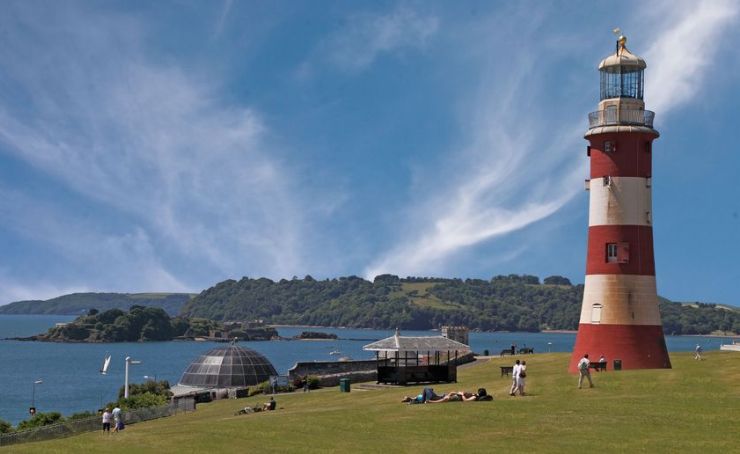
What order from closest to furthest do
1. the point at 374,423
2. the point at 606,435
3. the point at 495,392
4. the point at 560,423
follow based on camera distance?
the point at 606,435
the point at 560,423
the point at 374,423
the point at 495,392

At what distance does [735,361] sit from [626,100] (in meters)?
16.6

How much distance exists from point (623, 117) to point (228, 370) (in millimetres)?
41499

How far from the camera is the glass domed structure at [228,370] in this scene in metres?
75.2

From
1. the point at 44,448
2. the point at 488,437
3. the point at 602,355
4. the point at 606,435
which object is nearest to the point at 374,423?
the point at 488,437

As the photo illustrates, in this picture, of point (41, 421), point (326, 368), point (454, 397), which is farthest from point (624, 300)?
point (41, 421)

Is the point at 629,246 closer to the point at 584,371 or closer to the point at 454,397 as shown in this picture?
the point at 584,371

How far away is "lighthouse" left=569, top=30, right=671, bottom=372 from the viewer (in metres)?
46.9

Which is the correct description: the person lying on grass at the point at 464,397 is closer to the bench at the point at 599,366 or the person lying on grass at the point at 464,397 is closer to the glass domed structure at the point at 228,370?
the bench at the point at 599,366

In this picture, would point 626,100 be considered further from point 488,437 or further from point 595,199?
point 488,437

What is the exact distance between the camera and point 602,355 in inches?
1860

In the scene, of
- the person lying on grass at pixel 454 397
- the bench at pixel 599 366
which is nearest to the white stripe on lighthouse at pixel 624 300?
the bench at pixel 599 366

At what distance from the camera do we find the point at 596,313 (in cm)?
4759

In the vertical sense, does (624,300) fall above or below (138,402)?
above

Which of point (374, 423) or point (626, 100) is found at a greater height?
point (626, 100)
